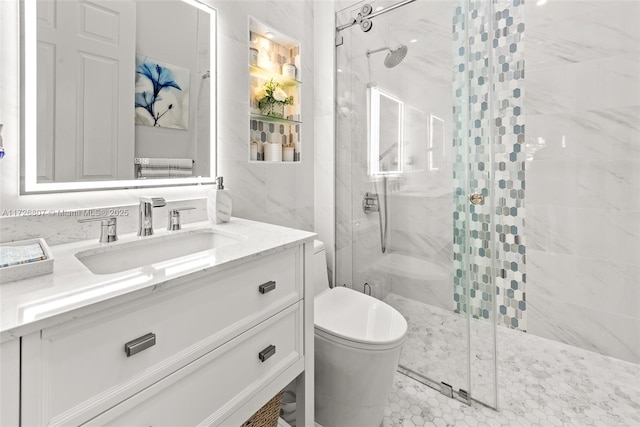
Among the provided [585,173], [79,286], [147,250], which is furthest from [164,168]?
[585,173]

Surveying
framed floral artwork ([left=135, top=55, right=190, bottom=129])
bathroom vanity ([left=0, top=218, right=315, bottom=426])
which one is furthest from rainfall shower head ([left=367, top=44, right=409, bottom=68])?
bathroom vanity ([left=0, top=218, right=315, bottom=426])

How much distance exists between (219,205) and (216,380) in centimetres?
71

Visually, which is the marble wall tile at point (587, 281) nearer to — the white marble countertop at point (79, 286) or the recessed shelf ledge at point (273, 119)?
the recessed shelf ledge at point (273, 119)

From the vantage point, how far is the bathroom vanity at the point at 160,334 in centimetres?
58

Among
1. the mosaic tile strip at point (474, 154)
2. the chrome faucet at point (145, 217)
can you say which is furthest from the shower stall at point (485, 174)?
the chrome faucet at point (145, 217)

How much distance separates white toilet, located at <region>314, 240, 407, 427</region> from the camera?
51.0 inches

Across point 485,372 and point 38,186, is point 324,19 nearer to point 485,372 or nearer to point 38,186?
point 38,186

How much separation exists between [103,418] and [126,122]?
1.00 m

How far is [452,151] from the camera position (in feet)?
5.11

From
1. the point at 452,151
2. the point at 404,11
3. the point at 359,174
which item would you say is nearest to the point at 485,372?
the point at 452,151

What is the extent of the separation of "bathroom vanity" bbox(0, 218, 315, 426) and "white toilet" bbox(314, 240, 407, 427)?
170 mm

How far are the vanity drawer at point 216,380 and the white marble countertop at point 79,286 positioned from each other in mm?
236

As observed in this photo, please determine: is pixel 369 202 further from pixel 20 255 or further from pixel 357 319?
pixel 20 255

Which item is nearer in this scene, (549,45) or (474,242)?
(474,242)
